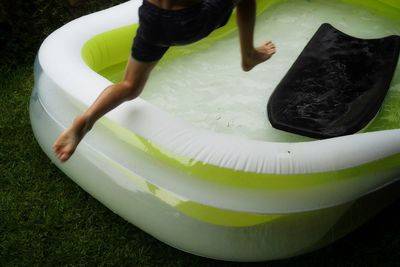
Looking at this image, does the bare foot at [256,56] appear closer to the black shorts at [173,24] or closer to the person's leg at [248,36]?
the person's leg at [248,36]

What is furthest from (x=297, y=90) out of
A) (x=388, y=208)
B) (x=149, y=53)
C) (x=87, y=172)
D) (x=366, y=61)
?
(x=149, y=53)

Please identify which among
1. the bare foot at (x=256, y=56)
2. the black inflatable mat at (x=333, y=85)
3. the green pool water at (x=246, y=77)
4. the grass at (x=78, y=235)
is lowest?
the grass at (x=78, y=235)

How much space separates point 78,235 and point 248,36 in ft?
3.65

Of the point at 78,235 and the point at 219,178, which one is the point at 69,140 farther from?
the point at 78,235

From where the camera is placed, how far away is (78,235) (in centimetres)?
250

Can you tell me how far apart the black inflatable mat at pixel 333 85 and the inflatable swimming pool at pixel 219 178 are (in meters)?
0.51

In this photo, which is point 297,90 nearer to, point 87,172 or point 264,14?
point 264,14

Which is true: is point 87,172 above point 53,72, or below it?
below

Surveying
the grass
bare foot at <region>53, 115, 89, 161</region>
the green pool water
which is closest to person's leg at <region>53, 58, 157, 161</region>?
bare foot at <region>53, 115, 89, 161</region>

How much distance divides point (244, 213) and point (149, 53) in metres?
0.70

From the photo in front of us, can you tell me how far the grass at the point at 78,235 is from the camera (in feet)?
7.94

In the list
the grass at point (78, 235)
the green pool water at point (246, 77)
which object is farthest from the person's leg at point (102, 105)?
the green pool water at point (246, 77)

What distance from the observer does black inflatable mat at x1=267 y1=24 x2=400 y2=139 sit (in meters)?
2.87

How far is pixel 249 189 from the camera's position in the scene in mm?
2150
